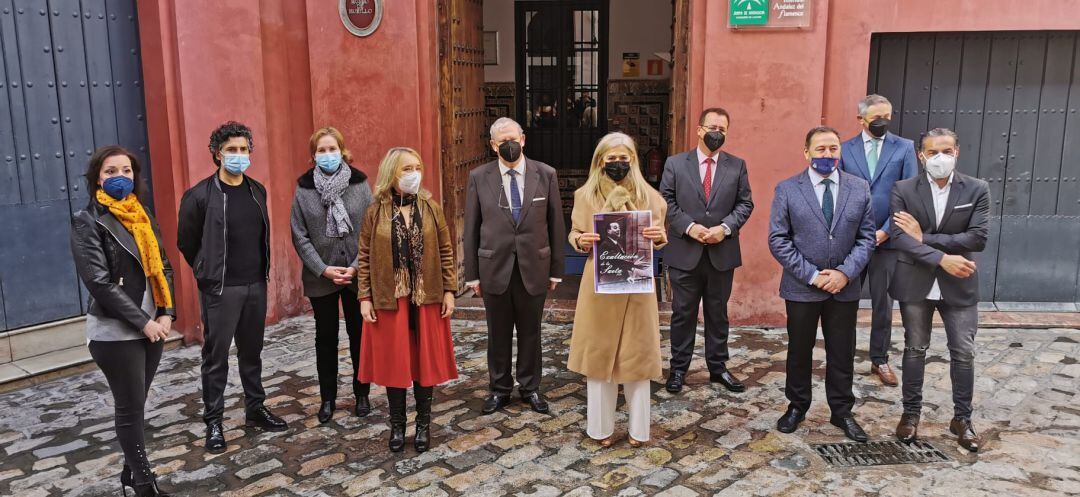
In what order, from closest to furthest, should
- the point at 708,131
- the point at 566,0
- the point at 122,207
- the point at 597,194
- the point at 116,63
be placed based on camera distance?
the point at 122,207
the point at 597,194
the point at 708,131
the point at 116,63
the point at 566,0

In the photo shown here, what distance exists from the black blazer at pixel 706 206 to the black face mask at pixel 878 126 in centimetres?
95

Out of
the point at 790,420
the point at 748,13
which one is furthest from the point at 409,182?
the point at 748,13

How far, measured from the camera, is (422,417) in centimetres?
531

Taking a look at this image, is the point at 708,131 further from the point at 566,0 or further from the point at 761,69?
the point at 566,0

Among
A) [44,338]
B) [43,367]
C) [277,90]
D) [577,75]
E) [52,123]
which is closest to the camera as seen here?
[43,367]

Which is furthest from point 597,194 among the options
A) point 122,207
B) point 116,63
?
point 116,63

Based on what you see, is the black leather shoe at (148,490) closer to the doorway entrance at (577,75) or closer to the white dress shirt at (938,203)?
the white dress shirt at (938,203)

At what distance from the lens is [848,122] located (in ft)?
25.1

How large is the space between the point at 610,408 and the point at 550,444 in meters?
0.45

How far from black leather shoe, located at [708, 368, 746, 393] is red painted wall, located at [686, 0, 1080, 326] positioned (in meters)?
1.89

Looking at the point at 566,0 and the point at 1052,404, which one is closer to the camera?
the point at 1052,404

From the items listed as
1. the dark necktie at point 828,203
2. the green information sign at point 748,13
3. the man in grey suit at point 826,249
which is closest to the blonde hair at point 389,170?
the man in grey suit at point 826,249

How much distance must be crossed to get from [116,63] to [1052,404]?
7.59m

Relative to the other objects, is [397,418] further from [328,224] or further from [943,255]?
[943,255]
